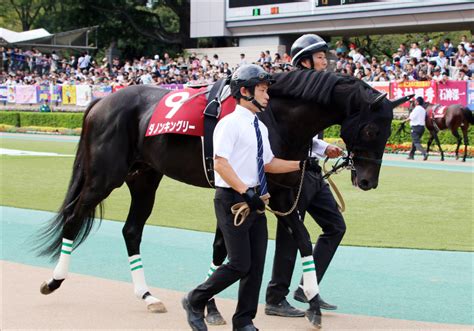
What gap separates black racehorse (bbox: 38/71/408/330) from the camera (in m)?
4.73

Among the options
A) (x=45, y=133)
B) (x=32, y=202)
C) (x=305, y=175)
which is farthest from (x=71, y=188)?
(x=45, y=133)

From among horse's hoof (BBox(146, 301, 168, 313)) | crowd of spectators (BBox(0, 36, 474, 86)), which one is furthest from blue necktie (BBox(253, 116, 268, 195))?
crowd of spectators (BBox(0, 36, 474, 86))

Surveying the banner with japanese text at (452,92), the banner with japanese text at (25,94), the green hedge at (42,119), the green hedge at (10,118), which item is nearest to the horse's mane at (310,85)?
the banner with japanese text at (452,92)

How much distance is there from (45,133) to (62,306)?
1004 inches

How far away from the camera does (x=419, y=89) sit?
20906 mm

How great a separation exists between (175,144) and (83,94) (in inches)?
1010

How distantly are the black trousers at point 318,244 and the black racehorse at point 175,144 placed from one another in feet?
1.18

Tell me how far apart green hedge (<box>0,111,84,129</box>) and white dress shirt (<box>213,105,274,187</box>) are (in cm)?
2521

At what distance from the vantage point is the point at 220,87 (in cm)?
515

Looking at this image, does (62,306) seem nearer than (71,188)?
Yes

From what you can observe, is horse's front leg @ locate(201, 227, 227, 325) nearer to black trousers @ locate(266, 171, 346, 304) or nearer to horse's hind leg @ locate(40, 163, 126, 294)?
black trousers @ locate(266, 171, 346, 304)

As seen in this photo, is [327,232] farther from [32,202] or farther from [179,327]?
[32,202]

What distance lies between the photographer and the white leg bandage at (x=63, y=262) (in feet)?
17.7

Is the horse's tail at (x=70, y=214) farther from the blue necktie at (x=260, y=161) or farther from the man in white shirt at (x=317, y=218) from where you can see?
the blue necktie at (x=260, y=161)
